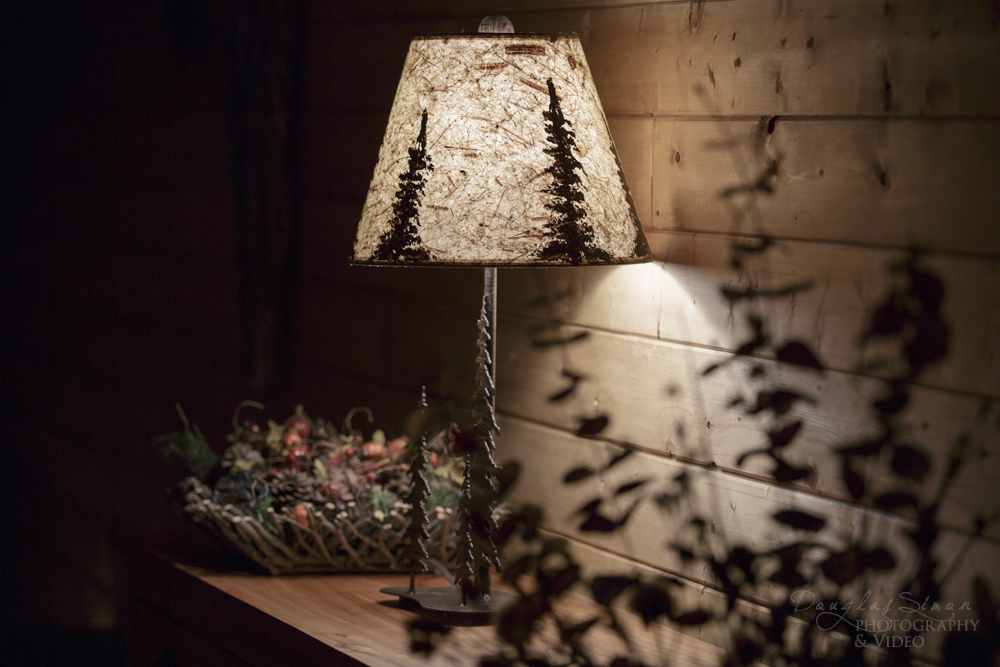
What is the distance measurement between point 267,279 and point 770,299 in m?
1.28

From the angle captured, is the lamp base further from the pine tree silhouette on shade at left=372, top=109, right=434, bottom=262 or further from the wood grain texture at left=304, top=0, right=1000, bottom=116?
the wood grain texture at left=304, top=0, right=1000, bottom=116

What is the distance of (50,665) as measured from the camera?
3.16 meters

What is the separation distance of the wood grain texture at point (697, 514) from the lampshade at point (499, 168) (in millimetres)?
284

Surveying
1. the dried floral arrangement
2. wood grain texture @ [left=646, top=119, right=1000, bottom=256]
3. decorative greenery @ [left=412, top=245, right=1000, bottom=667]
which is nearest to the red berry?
the dried floral arrangement

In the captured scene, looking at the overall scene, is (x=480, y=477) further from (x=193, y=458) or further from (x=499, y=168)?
(x=193, y=458)

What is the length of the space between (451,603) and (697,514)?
35 cm

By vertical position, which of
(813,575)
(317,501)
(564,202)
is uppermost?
(564,202)

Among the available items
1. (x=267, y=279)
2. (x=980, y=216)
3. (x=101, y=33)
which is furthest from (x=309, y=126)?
(x=980, y=216)

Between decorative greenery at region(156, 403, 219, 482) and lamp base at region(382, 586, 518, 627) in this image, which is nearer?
lamp base at region(382, 586, 518, 627)

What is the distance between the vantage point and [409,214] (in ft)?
3.68

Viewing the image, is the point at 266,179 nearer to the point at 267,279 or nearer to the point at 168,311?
the point at 267,279

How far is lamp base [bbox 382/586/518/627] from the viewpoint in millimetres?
1293

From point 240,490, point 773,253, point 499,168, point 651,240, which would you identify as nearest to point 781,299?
point 773,253

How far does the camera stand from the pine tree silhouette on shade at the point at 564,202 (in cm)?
109
